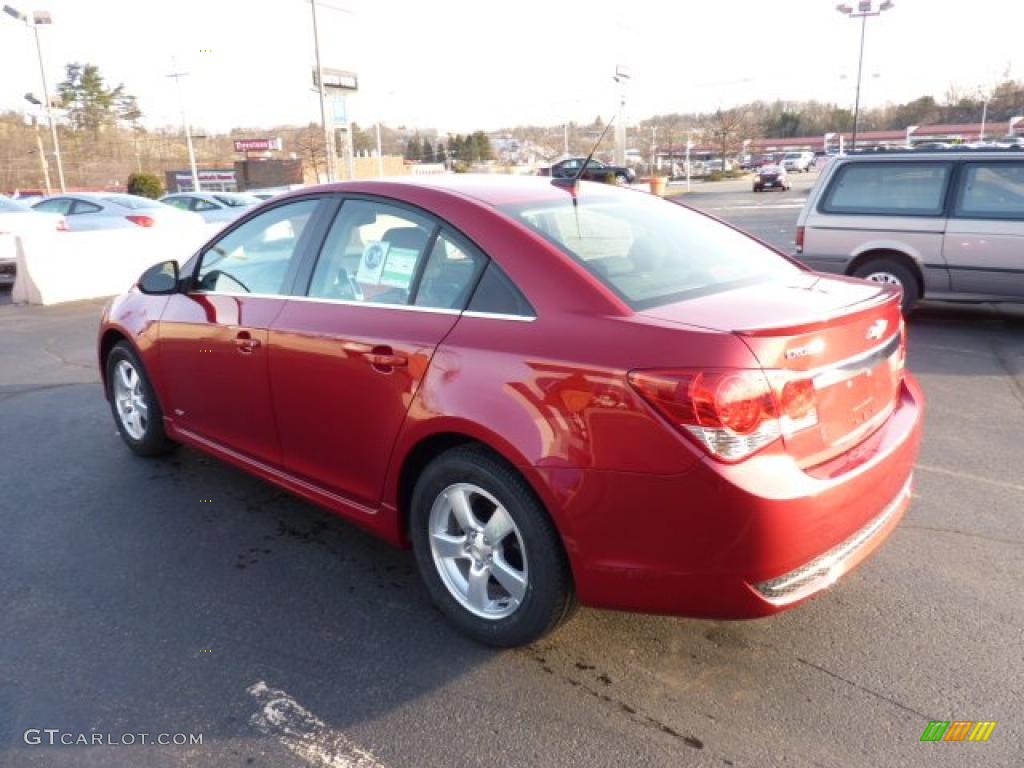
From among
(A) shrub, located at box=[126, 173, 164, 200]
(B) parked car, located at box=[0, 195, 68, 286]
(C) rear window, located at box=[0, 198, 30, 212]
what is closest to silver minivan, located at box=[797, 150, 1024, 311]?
(B) parked car, located at box=[0, 195, 68, 286]

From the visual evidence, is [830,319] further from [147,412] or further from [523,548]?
[147,412]

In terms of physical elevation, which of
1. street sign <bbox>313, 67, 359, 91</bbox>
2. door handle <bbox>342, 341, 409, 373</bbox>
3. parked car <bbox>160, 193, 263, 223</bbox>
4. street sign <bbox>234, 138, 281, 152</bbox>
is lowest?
parked car <bbox>160, 193, 263, 223</bbox>

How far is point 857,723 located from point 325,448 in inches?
86.9

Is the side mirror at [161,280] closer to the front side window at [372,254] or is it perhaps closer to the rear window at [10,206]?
the front side window at [372,254]

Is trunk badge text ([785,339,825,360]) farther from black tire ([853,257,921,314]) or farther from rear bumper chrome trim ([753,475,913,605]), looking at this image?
black tire ([853,257,921,314])

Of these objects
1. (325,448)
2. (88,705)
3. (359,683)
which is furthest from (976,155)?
(88,705)

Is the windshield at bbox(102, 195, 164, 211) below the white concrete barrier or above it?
above

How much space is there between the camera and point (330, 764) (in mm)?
2438

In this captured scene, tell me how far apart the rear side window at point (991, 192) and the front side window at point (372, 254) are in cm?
685

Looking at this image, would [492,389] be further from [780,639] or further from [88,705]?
[88,705]

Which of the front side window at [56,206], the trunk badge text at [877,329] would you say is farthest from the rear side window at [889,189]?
the front side window at [56,206]

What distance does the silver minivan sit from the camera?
309 inches

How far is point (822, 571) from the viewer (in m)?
2.58

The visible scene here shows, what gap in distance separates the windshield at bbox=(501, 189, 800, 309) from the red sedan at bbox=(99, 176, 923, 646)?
16 millimetres
